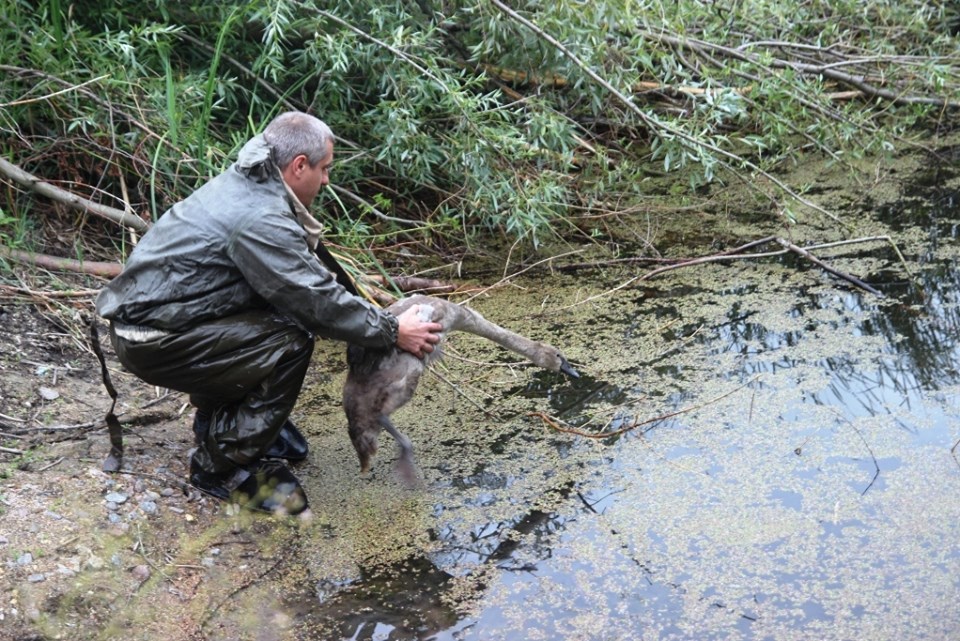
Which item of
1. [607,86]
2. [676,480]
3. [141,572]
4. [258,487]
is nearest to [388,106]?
[607,86]

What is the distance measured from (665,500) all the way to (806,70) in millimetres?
4107

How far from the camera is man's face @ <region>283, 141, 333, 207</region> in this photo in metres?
3.55

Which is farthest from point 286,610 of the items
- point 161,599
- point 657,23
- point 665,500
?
point 657,23

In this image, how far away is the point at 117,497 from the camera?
3.58 m

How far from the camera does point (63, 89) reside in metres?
4.97

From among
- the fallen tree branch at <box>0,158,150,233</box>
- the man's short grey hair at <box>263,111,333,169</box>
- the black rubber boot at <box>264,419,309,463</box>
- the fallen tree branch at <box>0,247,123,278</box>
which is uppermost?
the man's short grey hair at <box>263,111,333,169</box>

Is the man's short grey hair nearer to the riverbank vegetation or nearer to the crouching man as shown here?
the crouching man

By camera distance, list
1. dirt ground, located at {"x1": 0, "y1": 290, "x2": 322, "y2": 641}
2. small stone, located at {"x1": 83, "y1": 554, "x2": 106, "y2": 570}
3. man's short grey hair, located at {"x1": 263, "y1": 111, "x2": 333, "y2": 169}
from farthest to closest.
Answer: man's short grey hair, located at {"x1": 263, "y1": 111, "x2": 333, "y2": 169} → small stone, located at {"x1": 83, "y1": 554, "x2": 106, "y2": 570} → dirt ground, located at {"x1": 0, "y1": 290, "x2": 322, "y2": 641}

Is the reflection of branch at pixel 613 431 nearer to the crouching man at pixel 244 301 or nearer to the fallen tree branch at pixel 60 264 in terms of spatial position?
the crouching man at pixel 244 301

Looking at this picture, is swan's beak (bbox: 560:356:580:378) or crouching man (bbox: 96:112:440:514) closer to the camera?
crouching man (bbox: 96:112:440:514)

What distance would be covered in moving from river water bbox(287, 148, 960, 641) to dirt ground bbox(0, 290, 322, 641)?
0.25 meters

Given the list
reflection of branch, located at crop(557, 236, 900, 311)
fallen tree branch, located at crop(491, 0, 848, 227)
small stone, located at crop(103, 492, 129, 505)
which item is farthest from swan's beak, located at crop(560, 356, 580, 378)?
small stone, located at crop(103, 492, 129, 505)

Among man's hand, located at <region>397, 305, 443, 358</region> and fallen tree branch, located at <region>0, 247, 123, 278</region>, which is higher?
man's hand, located at <region>397, 305, 443, 358</region>

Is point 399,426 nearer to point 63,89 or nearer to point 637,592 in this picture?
point 637,592
